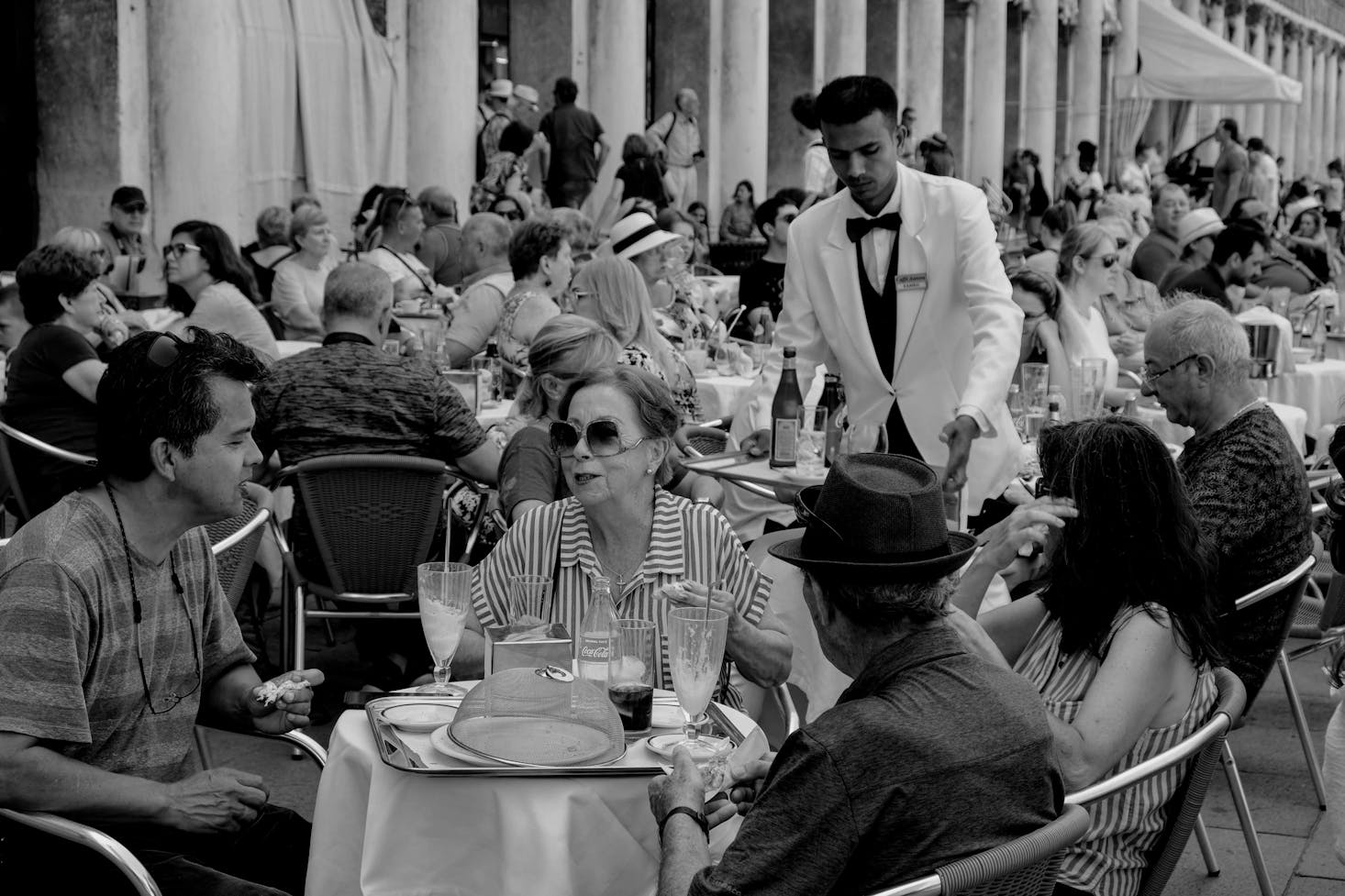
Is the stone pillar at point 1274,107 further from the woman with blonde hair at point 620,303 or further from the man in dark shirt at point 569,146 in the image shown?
the woman with blonde hair at point 620,303

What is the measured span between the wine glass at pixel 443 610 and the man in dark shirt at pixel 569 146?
1217 cm

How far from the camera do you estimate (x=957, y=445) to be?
186 inches

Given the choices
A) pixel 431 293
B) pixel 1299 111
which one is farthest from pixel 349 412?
pixel 1299 111

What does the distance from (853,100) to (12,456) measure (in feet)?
10.7

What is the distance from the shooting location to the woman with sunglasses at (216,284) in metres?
7.24

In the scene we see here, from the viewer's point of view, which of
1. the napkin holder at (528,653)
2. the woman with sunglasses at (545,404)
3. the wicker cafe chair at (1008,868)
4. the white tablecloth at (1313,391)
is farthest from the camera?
the white tablecloth at (1313,391)

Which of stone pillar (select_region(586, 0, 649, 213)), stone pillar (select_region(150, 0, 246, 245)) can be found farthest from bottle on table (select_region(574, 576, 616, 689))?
stone pillar (select_region(586, 0, 649, 213))

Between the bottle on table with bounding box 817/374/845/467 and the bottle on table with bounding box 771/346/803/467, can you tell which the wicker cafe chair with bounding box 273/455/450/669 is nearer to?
the bottle on table with bounding box 771/346/803/467

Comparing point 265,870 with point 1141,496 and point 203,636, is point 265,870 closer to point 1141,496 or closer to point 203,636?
point 203,636

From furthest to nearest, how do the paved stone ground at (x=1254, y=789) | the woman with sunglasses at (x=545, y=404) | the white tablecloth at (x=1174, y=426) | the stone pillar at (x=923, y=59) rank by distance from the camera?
the stone pillar at (x=923, y=59) → the white tablecloth at (x=1174, y=426) → the woman with sunglasses at (x=545, y=404) → the paved stone ground at (x=1254, y=789)

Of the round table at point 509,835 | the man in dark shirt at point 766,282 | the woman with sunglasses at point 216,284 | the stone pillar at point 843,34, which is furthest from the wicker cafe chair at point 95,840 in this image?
the stone pillar at point 843,34

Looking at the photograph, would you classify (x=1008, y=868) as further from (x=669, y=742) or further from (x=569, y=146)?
(x=569, y=146)

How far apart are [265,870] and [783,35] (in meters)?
20.8

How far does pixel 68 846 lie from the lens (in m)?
2.72
